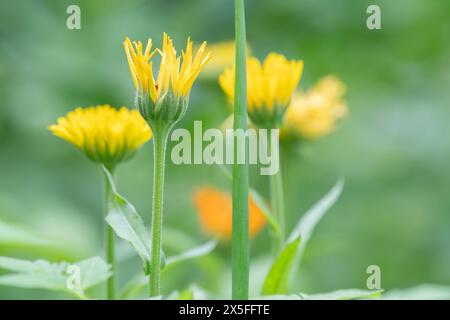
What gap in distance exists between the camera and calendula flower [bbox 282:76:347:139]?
1.48 metres

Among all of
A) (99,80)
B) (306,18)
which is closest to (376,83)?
(306,18)

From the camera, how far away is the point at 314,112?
150 cm

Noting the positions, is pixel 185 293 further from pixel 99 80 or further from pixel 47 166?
pixel 47 166

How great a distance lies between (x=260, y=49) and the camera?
2453mm

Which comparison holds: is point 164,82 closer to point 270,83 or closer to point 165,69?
point 165,69

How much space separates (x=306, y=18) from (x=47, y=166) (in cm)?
84

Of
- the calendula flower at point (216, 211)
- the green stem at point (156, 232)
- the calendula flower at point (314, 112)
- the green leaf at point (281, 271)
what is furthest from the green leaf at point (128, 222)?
the calendula flower at point (216, 211)

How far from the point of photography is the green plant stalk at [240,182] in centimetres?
75

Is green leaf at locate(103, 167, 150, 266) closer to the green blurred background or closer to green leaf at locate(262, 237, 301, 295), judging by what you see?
green leaf at locate(262, 237, 301, 295)

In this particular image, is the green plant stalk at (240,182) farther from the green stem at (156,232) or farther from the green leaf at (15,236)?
the green leaf at (15,236)

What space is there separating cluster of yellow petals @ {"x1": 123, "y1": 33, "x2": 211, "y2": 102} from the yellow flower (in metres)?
0.14

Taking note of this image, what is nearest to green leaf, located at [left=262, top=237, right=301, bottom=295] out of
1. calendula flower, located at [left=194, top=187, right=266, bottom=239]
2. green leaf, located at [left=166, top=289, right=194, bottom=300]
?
green leaf, located at [left=166, top=289, right=194, bottom=300]

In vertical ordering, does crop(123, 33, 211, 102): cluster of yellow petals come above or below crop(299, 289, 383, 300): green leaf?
above
